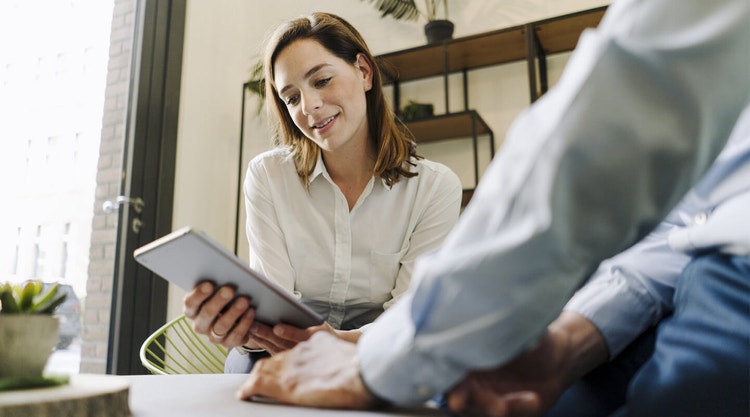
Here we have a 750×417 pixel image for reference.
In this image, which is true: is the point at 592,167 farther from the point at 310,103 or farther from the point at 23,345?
the point at 310,103

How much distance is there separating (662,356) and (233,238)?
9.05 ft

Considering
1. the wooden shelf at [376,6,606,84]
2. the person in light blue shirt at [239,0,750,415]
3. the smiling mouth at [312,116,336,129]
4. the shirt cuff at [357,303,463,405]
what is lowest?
the shirt cuff at [357,303,463,405]

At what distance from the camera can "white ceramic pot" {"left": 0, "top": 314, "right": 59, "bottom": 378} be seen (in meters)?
0.55

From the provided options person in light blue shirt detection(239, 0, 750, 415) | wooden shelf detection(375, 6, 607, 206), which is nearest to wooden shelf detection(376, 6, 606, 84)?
wooden shelf detection(375, 6, 607, 206)

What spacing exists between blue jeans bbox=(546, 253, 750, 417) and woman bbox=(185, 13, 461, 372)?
3.22 ft

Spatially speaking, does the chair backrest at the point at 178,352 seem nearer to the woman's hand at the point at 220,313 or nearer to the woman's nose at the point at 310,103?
the woman's hand at the point at 220,313

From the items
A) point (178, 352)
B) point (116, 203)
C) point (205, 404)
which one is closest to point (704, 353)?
point (205, 404)

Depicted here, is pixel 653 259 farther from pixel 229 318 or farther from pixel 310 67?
pixel 310 67

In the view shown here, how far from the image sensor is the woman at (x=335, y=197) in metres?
1.53

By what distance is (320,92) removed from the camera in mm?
1544

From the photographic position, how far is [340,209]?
5.16 feet

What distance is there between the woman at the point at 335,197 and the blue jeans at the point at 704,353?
0.98 m

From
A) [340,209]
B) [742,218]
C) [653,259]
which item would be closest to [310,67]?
[340,209]

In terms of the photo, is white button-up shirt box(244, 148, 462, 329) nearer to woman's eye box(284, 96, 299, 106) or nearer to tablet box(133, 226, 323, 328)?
woman's eye box(284, 96, 299, 106)
